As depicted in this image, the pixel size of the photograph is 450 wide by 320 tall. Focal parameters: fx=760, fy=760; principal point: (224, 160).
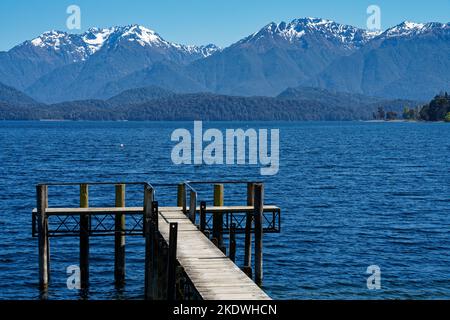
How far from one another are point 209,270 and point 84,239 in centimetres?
1077

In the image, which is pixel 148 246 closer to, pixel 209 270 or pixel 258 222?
pixel 258 222

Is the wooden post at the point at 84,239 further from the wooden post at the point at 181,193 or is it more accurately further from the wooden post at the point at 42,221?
the wooden post at the point at 181,193

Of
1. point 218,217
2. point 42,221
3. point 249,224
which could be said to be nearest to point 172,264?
point 42,221

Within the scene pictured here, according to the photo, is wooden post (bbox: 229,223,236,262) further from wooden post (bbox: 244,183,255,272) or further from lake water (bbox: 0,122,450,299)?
lake water (bbox: 0,122,450,299)

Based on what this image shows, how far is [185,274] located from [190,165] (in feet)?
267

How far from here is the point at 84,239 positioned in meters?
28.1

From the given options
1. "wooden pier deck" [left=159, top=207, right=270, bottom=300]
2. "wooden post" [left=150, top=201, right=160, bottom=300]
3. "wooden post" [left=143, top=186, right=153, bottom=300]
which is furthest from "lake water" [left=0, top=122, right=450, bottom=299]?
"wooden pier deck" [left=159, top=207, right=270, bottom=300]

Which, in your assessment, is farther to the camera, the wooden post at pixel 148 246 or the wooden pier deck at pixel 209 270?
the wooden post at pixel 148 246

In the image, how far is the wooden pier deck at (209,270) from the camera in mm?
16178

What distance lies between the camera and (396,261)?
113 ft

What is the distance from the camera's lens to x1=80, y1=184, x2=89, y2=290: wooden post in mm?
27953

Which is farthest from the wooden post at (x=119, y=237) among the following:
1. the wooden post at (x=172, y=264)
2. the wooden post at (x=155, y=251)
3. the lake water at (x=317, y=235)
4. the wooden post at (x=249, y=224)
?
the wooden post at (x=172, y=264)

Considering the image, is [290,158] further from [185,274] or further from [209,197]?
[185,274]

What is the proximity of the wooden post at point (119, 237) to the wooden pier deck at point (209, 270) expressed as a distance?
3659 mm
